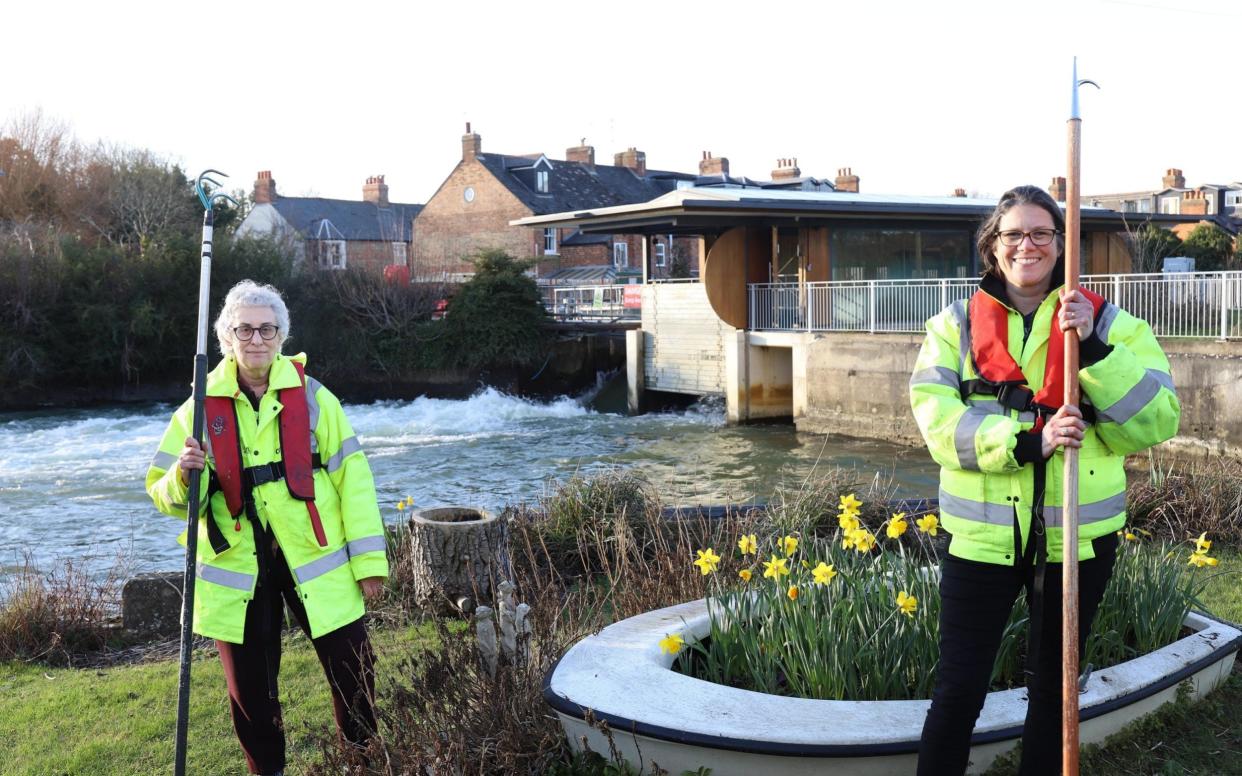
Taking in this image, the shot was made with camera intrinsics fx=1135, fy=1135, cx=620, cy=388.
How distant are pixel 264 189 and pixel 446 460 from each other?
1465 inches

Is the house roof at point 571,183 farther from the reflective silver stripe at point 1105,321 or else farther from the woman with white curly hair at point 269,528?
the reflective silver stripe at point 1105,321

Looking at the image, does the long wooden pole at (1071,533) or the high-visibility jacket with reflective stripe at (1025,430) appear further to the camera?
the high-visibility jacket with reflective stripe at (1025,430)

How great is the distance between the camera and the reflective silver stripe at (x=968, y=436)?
328 cm

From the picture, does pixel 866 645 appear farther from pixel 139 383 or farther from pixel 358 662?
pixel 139 383

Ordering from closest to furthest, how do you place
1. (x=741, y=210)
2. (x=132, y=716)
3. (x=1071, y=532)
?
(x=1071, y=532) → (x=132, y=716) → (x=741, y=210)

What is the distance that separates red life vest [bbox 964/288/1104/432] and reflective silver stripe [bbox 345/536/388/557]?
2.19 meters

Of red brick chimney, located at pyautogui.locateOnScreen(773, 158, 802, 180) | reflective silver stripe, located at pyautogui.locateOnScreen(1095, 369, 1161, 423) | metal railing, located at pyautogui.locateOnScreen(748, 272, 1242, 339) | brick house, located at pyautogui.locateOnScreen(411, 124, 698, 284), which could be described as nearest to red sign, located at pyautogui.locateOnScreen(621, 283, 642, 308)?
metal railing, located at pyautogui.locateOnScreen(748, 272, 1242, 339)

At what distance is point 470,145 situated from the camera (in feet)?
165

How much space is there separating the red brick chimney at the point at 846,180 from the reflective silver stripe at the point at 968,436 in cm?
4845

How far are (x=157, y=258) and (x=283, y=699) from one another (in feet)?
101

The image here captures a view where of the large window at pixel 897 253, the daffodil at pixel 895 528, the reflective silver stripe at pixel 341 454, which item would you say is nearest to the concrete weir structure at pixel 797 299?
the large window at pixel 897 253

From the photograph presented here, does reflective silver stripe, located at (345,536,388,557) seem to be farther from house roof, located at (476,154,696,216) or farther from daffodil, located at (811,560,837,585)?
house roof, located at (476,154,696,216)

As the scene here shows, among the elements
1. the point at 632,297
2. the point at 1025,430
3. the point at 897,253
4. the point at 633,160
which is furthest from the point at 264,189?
the point at 1025,430

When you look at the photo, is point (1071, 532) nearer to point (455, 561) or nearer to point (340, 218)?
point (455, 561)
